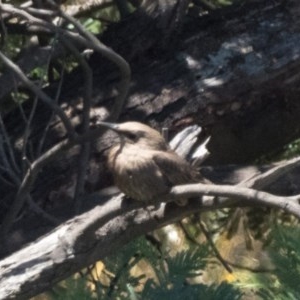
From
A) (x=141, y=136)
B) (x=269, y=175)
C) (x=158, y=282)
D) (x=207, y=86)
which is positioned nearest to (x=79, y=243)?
(x=158, y=282)

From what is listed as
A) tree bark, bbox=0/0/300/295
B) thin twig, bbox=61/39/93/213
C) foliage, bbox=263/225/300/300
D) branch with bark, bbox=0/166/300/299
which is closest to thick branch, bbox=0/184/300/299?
branch with bark, bbox=0/166/300/299

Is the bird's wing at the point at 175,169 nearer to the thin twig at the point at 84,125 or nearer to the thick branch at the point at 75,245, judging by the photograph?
the thick branch at the point at 75,245

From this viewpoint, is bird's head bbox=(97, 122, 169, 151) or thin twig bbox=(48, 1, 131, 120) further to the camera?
bird's head bbox=(97, 122, 169, 151)

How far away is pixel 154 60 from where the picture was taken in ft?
14.1

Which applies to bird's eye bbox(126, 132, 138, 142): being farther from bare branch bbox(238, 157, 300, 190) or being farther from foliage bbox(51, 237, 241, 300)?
bare branch bbox(238, 157, 300, 190)

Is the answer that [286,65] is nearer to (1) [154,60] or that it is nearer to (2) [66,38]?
(1) [154,60]

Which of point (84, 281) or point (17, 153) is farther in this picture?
point (17, 153)

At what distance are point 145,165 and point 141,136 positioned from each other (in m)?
0.12

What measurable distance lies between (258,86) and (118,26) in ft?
2.06

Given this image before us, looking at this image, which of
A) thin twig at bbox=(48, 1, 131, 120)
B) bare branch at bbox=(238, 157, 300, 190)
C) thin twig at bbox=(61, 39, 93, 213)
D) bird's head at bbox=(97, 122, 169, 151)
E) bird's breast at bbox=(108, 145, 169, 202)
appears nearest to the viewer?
bare branch at bbox=(238, 157, 300, 190)

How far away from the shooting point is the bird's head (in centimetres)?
355

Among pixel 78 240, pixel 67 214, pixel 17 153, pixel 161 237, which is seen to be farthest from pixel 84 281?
pixel 161 237

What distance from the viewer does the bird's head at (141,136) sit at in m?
3.55

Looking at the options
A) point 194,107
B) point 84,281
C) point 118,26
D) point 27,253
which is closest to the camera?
point 84,281
